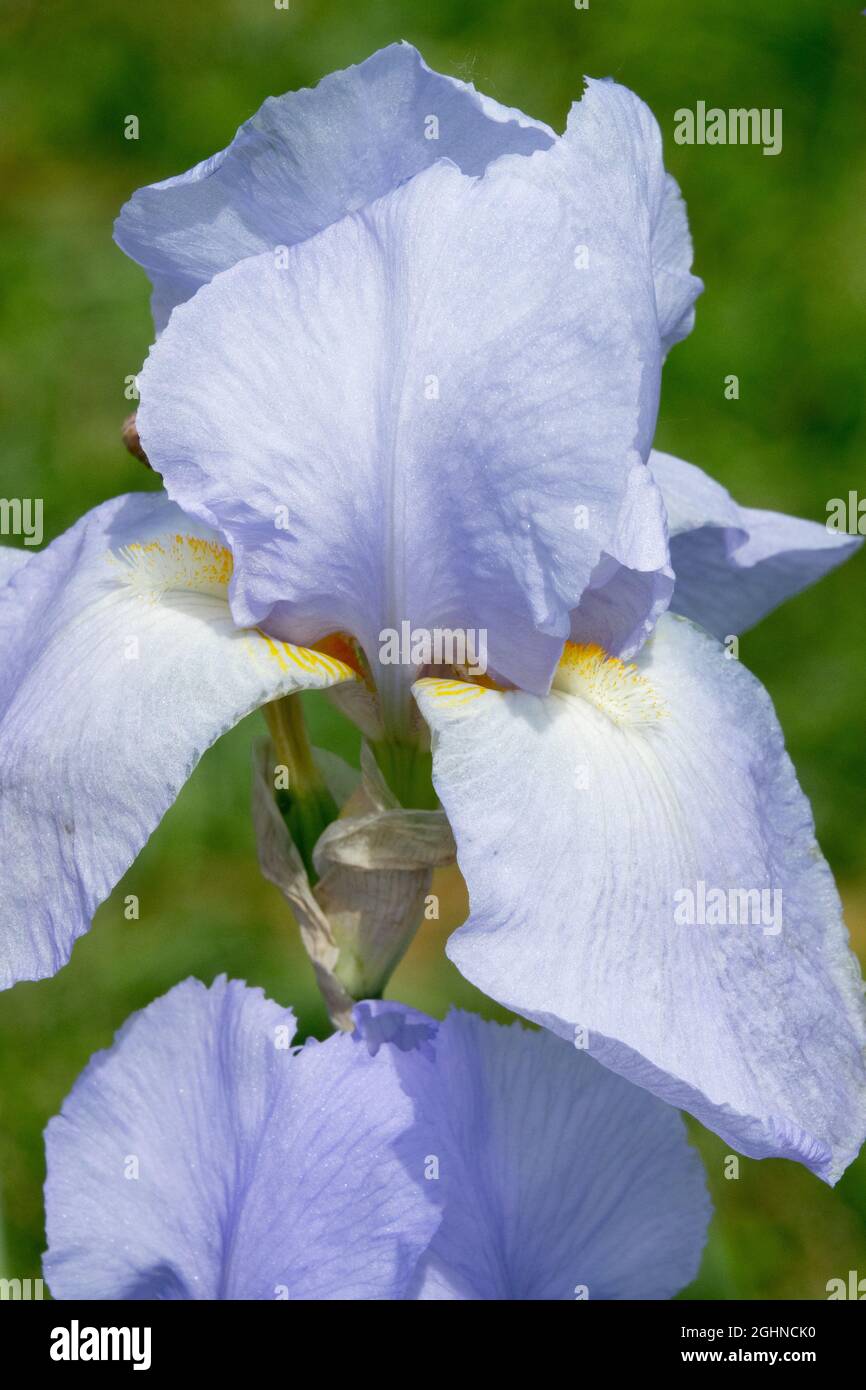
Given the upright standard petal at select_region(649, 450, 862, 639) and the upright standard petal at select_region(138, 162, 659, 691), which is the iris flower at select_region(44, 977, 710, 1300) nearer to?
the upright standard petal at select_region(138, 162, 659, 691)

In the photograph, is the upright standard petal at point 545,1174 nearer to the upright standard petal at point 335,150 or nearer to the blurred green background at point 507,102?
the upright standard petal at point 335,150

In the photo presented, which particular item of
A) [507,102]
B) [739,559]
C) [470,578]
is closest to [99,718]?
[470,578]

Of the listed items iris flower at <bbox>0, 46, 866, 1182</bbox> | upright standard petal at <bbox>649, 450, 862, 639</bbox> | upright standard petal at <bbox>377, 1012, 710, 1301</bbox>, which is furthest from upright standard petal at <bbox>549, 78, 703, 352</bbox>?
upright standard petal at <bbox>377, 1012, 710, 1301</bbox>

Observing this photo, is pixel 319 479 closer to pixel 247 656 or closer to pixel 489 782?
pixel 247 656

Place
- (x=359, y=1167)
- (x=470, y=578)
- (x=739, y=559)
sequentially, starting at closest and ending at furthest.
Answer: (x=359, y=1167), (x=470, y=578), (x=739, y=559)

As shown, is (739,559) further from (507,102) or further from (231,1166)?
(507,102)

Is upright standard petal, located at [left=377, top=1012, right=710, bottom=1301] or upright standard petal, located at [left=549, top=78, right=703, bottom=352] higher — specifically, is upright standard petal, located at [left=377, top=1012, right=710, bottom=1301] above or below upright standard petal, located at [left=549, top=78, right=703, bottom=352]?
below
